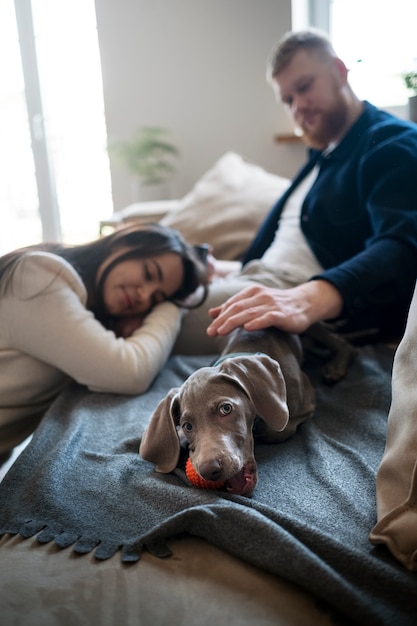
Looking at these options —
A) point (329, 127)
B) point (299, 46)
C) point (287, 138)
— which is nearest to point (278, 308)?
point (329, 127)

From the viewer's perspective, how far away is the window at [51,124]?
1.91m

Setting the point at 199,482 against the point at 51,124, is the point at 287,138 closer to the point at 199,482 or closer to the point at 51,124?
the point at 51,124

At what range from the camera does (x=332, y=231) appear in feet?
4.87

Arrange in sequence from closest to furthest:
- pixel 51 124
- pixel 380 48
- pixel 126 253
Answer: pixel 126 253, pixel 380 48, pixel 51 124

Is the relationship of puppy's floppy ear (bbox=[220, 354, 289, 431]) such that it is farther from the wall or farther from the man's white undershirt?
the wall

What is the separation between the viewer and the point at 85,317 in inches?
48.4

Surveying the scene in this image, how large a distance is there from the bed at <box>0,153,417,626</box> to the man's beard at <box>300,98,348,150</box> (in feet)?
2.70

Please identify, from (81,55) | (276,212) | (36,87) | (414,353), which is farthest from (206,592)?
(36,87)

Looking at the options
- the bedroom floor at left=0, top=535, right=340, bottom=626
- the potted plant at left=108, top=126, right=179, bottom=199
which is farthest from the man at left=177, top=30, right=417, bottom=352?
the potted plant at left=108, top=126, right=179, bottom=199

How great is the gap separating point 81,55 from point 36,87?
1.14ft

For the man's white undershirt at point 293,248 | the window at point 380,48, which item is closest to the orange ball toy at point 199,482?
the man's white undershirt at point 293,248

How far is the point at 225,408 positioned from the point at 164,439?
0.12 m

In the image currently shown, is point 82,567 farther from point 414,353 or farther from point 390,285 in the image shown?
point 390,285

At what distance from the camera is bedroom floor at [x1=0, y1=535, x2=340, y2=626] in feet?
2.14
